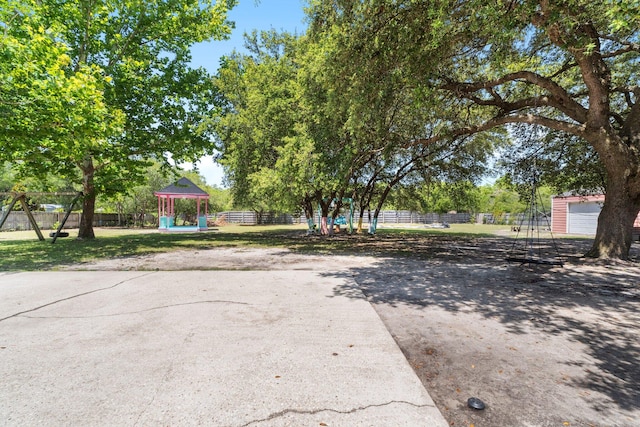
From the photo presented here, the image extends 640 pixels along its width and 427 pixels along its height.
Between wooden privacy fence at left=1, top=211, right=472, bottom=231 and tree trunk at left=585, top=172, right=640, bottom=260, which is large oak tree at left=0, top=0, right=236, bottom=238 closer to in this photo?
wooden privacy fence at left=1, top=211, right=472, bottom=231

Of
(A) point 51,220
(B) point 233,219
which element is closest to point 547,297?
(A) point 51,220

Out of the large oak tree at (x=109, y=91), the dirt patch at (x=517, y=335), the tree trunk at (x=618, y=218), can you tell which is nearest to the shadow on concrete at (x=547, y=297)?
the dirt patch at (x=517, y=335)

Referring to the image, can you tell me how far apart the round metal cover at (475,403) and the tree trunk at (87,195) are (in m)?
17.4

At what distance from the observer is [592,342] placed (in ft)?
11.9

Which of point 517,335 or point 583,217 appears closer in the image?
point 517,335

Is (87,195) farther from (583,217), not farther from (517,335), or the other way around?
(583,217)

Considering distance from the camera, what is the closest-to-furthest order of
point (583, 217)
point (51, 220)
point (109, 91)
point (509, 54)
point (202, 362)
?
point (202, 362) → point (509, 54) → point (109, 91) → point (583, 217) → point (51, 220)

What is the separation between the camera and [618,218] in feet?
30.2

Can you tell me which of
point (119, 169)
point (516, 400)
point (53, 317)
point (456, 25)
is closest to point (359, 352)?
point (516, 400)

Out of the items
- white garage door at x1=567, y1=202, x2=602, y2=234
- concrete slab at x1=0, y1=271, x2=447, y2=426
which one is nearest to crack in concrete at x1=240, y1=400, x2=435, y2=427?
concrete slab at x1=0, y1=271, x2=447, y2=426

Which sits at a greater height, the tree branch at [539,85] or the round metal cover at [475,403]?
the tree branch at [539,85]

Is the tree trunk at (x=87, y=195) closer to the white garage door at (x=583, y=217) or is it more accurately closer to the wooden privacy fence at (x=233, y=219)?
the wooden privacy fence at (x=233, y=219)

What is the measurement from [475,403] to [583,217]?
1161 inches

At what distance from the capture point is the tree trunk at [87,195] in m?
15.0
